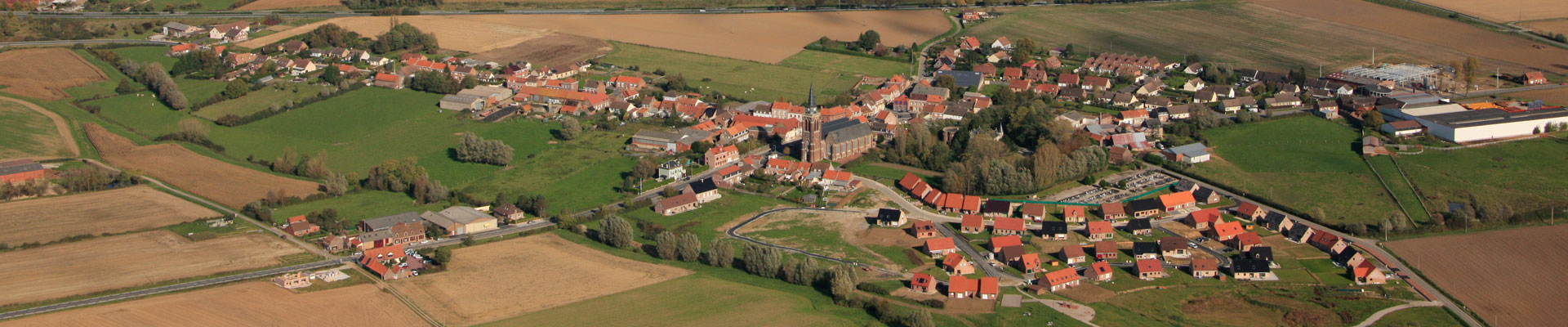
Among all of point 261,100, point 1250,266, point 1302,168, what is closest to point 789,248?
point 1250,266

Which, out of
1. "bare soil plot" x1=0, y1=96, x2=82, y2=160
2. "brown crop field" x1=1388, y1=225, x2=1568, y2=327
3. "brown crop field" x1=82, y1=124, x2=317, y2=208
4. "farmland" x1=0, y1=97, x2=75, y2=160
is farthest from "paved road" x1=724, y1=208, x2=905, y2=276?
"farmland" x1=0, y1=97, x2=75, y2=160

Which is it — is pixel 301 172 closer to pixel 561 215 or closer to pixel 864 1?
pixel 561 215

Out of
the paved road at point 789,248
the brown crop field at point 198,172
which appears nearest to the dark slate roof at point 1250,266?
the paved road at point 789,248

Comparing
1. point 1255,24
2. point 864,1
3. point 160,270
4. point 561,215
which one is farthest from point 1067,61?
point 160,270

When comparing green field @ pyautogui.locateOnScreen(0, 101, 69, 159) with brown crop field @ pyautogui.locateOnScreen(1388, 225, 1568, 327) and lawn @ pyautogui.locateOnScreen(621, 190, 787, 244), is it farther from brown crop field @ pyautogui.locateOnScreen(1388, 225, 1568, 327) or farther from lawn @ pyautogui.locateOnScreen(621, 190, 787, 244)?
brown crop field @ pyautogui.locateOnScreen(1388, 225, 1568, 327)

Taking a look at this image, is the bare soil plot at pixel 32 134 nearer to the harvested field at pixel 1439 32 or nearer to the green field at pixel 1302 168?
the green field at pixel 1302 168

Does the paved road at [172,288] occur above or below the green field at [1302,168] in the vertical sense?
below
